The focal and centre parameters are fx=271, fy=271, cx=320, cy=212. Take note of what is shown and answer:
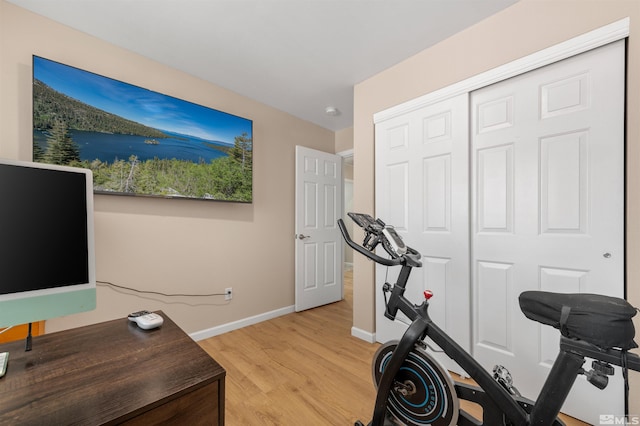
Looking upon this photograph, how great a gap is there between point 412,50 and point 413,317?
2.06 meters

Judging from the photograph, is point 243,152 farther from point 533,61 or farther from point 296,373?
point 533,61

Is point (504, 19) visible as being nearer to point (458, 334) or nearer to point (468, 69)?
point (468, 69)

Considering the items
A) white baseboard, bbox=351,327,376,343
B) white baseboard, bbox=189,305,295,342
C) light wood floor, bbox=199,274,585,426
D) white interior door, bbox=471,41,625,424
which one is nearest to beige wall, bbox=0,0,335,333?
white baseboard, bbox=189,305,295,342

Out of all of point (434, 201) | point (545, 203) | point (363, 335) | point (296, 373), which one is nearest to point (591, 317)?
point (545, 203)

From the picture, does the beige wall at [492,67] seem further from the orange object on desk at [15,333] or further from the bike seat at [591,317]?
the orange object on desk at [15,333]

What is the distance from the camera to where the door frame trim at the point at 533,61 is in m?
1.42

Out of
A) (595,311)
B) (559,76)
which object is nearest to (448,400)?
(595,311)

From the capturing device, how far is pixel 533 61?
1652 millimetres

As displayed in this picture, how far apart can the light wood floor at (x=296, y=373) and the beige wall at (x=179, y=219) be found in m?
0.41

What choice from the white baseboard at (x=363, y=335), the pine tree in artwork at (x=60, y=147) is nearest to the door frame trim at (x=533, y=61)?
the white baseboard at (x=363, y=335)

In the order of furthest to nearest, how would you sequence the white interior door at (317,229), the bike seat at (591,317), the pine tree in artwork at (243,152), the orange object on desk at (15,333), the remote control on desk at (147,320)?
the white interior door at (317,229) → the pine tree in artwork at (243,152) → the orange object on desk at (15,333) → the remote control on desk at (147,320) → the bike seat at (591,317)

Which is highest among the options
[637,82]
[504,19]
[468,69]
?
[504,19]

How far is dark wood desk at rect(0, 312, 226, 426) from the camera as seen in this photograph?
2.05 ft

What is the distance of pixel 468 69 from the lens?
195 centimetres
